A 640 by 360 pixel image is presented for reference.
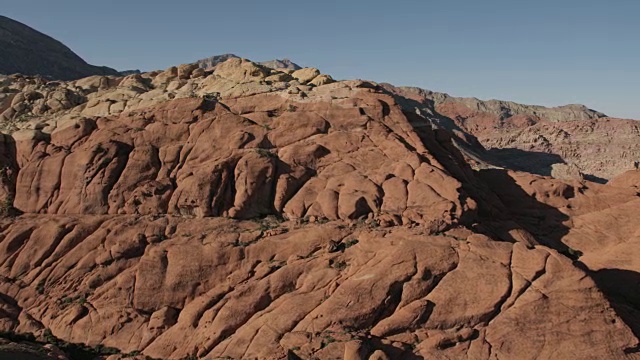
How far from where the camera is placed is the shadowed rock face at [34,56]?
465 ft

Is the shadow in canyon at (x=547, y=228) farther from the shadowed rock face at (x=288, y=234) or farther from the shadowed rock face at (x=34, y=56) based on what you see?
the shadowed rock face at (x=34, y=56)

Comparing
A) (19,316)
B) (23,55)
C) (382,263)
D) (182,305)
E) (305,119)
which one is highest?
(23,55)

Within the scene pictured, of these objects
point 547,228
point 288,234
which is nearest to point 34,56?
point 288,234

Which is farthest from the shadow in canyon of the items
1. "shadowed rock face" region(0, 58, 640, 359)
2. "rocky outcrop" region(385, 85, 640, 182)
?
"rocky outcrop" region(385, 85, 640, 182)

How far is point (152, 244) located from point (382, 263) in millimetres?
17677

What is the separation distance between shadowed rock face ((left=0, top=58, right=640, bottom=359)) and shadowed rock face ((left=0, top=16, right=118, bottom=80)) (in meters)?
103

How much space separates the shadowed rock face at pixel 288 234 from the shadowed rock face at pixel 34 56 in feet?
339

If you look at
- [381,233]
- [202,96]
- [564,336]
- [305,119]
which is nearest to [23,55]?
[202,96]

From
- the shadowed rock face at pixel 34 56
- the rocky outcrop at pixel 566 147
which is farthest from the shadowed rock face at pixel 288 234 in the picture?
the shadowed rock face at pixel 34 56

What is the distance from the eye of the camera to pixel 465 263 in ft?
108

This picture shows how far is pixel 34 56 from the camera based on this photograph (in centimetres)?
14912

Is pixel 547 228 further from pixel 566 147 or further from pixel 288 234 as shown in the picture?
pixel 566 147

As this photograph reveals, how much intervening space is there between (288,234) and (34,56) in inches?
5787

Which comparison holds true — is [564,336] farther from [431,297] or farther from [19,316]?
[19,316]
